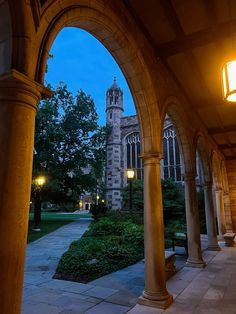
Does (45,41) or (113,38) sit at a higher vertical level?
(113,38)

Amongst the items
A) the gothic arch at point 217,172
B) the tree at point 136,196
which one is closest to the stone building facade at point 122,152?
the tree at point 136,196

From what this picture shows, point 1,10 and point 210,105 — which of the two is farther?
point 210,105

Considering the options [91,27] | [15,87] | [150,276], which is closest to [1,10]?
[15,87]

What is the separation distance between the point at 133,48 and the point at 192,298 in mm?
4228

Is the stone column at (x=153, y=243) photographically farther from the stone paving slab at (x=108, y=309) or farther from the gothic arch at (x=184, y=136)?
the gothic arch at (x=184, y=136)

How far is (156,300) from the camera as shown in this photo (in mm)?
3811

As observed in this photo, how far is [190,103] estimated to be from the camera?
274 inches

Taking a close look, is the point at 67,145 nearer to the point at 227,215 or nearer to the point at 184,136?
the point at 227,215

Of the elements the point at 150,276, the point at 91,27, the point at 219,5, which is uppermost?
the point at 219,5

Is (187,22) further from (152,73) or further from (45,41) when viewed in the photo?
(45,41)

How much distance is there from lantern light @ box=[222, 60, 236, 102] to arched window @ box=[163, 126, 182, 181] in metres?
22.0

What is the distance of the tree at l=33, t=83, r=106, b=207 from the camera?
Result: 663 inches

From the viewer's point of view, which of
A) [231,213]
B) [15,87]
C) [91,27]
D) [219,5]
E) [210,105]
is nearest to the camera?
[15,87]

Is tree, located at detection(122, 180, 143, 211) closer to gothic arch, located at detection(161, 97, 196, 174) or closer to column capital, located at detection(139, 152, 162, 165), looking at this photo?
gothic arch, located at detection(161, 97, 196, 174)
